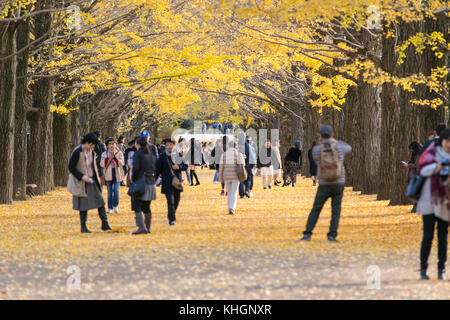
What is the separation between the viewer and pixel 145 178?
625 inches

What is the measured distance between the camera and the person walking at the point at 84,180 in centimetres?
1589

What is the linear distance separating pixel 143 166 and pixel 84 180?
3.45 ft

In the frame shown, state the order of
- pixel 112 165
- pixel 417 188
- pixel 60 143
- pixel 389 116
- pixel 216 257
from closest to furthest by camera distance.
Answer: pixel 417 188 < pixel 216 257 < pixel 112 165 < pixel 389 116 < pixel 60 143

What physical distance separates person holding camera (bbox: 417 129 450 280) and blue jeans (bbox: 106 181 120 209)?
11671 mm

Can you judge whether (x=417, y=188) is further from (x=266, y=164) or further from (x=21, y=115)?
(x=266, y=164)

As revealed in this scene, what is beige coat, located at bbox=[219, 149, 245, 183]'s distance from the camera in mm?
20594

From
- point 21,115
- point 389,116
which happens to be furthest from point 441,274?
point 21,115

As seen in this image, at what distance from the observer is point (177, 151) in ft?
121

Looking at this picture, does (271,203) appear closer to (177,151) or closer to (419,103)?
(419,103)

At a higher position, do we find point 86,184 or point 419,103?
point 419,103

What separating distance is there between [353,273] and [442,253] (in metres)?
1.07

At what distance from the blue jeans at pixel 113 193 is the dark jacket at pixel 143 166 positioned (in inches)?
195

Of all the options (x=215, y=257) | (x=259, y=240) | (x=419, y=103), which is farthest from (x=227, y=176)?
(x=215, y=257)

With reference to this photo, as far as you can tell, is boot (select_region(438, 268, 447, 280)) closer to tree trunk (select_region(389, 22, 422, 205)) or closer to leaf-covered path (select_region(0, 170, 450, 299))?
leaf-covered path (select_region(0, 170, 450, 299))
